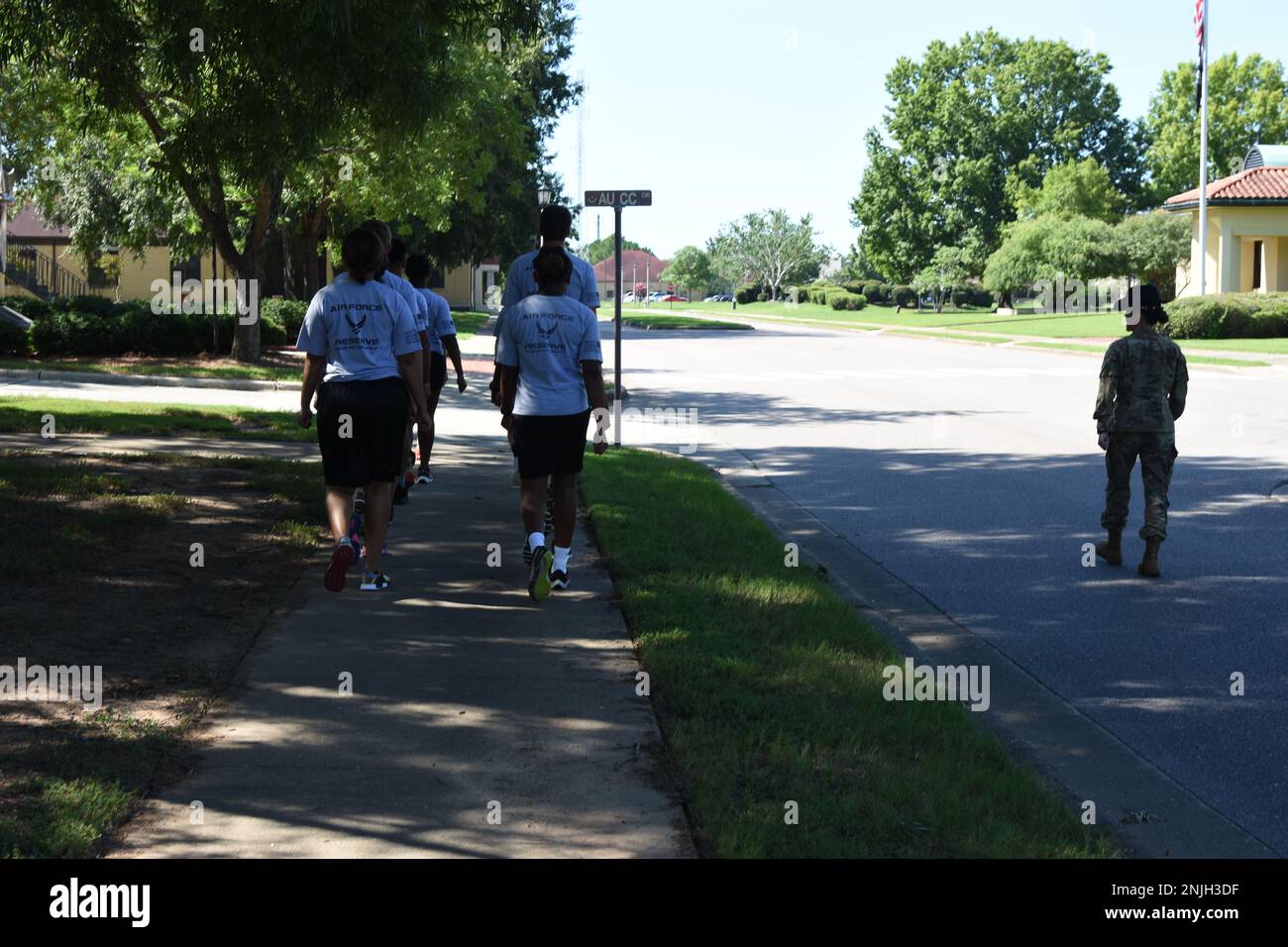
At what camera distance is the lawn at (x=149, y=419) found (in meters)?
15.5

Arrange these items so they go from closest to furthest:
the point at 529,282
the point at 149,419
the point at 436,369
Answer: the point at 529,282
the point at 436,369
the point at 149,419

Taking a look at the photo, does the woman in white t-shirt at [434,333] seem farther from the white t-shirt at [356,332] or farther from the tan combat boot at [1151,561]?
the tan combat boot at [1151,561]

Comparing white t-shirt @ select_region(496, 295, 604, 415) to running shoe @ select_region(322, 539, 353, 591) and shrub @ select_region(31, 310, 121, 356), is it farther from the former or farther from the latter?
A: shrub @ select_region(31, 310, 121, 356)

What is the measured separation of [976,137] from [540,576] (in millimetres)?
90412

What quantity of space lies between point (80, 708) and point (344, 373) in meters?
2.57

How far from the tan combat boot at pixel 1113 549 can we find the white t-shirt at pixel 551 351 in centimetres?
373

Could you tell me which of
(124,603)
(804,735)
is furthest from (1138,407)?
(124,603)

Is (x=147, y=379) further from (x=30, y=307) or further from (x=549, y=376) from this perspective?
(x=549, y=376)

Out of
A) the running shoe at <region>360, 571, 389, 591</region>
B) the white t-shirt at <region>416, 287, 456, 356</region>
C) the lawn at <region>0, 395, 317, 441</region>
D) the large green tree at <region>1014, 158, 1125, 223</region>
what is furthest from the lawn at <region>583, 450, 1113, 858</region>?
the large green tree at <region>1014, 158, 1125, 223</region>

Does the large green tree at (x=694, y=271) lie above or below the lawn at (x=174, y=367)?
above

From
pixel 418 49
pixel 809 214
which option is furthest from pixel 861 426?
pixel 809 214

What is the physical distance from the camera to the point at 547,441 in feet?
25.8

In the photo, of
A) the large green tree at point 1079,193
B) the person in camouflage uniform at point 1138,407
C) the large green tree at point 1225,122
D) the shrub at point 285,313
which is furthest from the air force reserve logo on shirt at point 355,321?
the large green tree at point 1225,122

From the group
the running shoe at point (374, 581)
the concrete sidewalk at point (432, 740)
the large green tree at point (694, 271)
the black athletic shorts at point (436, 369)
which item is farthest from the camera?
the large green tree at point (694, 271)
